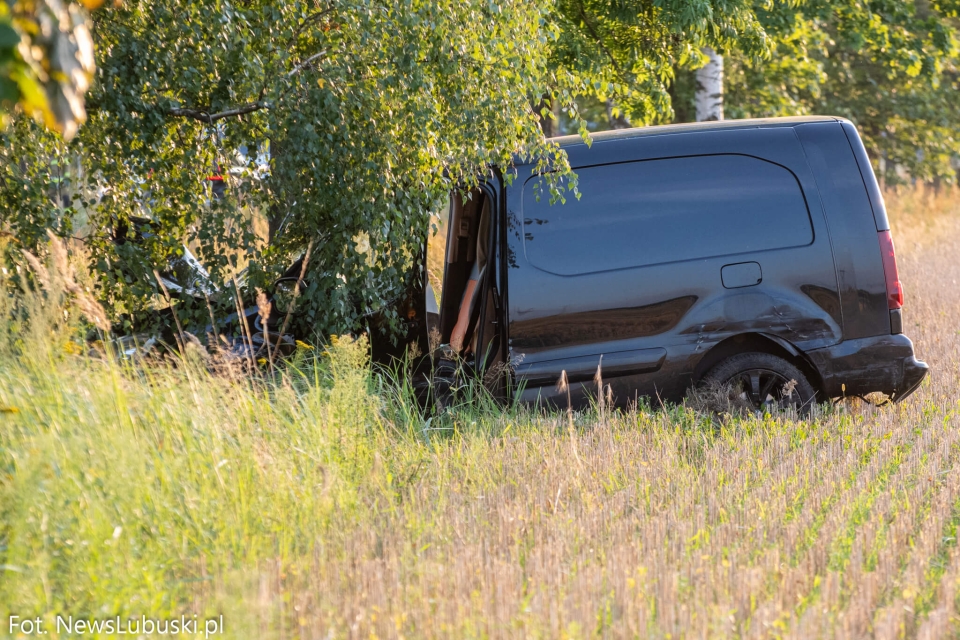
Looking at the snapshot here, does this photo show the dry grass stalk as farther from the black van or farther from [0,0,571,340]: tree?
the black van

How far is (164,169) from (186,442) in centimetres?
220

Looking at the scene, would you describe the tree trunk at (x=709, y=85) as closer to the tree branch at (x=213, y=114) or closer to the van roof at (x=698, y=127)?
the van roof at (x=698, y=127)

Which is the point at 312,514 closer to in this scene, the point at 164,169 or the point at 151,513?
the point at 151,513

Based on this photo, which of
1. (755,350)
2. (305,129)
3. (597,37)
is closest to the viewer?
(305,129)

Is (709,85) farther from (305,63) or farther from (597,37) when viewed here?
(305,63)

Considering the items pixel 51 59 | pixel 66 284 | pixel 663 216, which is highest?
pixel 51 59

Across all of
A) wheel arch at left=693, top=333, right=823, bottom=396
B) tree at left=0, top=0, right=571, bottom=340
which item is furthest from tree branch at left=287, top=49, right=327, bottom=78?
wheel arch at left=693, top=333, right=823, bottom=396

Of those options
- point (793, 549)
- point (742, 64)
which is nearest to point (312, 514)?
point (793, 549)

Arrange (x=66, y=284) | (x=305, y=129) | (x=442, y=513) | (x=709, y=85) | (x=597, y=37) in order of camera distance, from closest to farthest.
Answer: (x=442, y=513)
(x=66, y=284)
(x=305, y=129)
(x=597, y=37)
(x=709, y=85)

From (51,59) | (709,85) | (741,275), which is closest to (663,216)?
(741,275)

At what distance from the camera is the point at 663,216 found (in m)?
5.52

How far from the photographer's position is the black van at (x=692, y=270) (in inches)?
215

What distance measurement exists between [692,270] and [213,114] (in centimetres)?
296

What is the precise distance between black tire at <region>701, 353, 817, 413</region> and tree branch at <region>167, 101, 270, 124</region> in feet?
10.1
